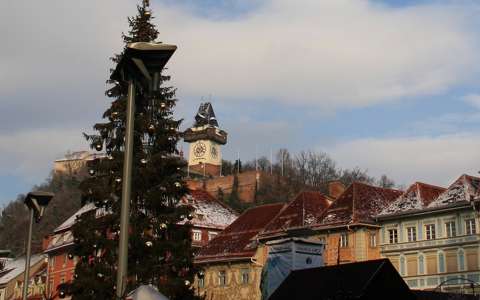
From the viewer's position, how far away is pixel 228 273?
58.8 m

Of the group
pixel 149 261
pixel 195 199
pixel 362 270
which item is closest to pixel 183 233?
pixel 149 261

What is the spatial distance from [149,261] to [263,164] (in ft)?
431

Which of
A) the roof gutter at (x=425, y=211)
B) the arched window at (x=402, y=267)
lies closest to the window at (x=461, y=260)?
the roof gutter at (x=425, y=211)

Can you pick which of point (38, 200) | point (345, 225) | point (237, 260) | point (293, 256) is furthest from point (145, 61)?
point (237, 260)

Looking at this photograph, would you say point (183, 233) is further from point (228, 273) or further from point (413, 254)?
point (228, 273)

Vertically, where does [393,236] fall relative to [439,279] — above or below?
above

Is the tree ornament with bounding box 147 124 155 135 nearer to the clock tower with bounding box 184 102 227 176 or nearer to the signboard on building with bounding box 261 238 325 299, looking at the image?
the signboard on building with bounding box 261 238 325 299

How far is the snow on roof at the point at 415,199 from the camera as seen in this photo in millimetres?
51562

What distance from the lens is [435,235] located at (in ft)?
163

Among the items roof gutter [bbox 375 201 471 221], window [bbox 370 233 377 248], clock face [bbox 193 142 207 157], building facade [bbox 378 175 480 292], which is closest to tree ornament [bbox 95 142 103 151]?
building facade [bbox 378 175 480 292]

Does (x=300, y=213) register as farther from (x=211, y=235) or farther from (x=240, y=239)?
(x=211, y=235)

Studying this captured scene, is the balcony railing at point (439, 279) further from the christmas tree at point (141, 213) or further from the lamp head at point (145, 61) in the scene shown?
the lamp head at point (145, 61)

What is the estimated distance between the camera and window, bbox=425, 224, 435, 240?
4975 cm

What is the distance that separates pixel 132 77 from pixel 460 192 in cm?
4284
